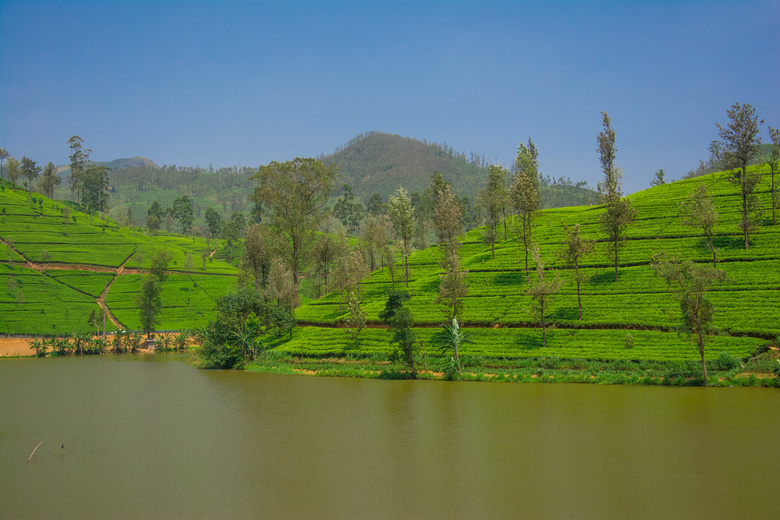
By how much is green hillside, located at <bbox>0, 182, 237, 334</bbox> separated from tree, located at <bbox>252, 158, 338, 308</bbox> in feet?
122

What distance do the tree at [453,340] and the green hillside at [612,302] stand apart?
1294 mm

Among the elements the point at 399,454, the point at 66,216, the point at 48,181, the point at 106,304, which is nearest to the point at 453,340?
the point at 399,454

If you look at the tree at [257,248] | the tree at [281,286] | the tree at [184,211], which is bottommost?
the tree at [281,286]

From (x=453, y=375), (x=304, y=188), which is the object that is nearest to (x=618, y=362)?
(x=453, y=375)

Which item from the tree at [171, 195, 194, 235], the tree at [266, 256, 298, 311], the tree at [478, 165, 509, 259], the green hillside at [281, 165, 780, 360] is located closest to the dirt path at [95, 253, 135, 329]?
the tree at [266, 256, 298, 311]

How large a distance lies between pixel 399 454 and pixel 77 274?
115 meters

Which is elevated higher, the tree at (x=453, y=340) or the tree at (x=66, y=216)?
the tree at (x=66, y=216)

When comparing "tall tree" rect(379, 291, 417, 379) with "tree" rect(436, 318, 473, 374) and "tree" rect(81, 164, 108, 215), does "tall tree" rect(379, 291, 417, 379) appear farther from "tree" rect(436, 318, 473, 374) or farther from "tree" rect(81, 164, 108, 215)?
"tree" rect(81, 164, 108, 215)

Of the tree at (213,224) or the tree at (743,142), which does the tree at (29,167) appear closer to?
the tree at (213,224)

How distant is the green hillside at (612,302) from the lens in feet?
151

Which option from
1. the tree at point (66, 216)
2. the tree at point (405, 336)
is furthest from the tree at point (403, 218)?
the tree at point (66, 216)

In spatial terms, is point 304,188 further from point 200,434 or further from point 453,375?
point 200,434

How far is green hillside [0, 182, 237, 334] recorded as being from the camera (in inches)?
3900

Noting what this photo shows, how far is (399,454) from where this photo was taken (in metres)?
24.2
